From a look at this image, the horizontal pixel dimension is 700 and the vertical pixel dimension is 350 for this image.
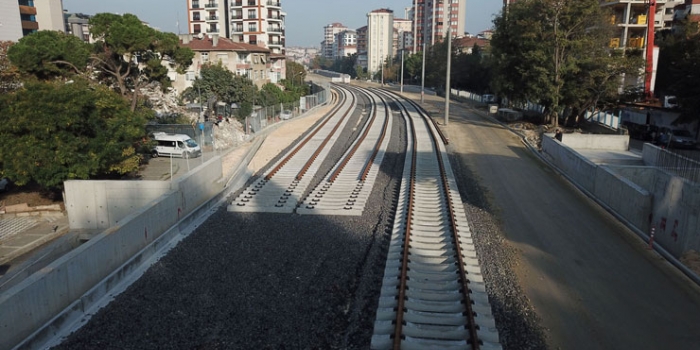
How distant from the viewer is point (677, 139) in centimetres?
3478

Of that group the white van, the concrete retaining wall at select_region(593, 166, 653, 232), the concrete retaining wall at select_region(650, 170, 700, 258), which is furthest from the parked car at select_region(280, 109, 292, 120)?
the concrete retaining wall at select_region(650, 170, 700, 258)

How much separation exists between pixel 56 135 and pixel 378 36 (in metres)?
170

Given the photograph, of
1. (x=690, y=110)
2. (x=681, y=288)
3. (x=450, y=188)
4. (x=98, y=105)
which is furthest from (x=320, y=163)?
(x=690, y=110)

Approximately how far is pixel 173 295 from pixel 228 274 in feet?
4.31

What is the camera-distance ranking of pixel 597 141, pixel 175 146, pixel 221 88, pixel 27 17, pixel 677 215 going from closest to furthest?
pixel 677 215 → pixel 175 146 → pixel 597 141 → pixel 221 88 → pixel 27 17

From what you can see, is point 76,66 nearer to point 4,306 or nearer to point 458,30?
point 4,306

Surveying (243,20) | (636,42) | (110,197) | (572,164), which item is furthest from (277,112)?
(243,20)

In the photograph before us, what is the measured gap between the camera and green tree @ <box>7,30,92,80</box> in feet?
90.0

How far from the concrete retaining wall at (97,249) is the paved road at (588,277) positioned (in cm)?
887

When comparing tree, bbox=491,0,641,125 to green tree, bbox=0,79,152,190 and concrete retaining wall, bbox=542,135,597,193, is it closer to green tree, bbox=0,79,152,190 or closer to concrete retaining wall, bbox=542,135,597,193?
concrete retaining wall, bbox=542,135,597,193

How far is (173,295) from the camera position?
404 inches

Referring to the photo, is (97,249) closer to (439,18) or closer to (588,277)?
(588,277)

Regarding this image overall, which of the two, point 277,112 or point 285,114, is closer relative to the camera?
point 277,112

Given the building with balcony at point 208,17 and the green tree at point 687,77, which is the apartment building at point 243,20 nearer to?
the building with balcony at point 208,17
